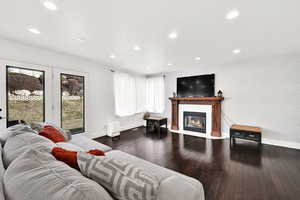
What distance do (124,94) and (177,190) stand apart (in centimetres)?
432

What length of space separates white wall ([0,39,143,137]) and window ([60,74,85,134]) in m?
0.19

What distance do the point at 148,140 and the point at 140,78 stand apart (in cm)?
289

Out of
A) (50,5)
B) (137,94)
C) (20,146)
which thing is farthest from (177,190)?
(137,94)

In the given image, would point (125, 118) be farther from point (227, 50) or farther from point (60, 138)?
point (227, 50)

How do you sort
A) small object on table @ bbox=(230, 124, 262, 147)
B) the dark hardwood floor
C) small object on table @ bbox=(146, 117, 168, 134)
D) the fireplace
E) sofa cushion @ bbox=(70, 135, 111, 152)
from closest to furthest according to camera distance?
the dark hardwood floor → sofa cushion @ bbox=(70, 135, 111, 152) → small object on table @ bbox=(230, 124, 262, 147) → the fireplace → small object on table @ bbox=(146, 117, 168, 134)

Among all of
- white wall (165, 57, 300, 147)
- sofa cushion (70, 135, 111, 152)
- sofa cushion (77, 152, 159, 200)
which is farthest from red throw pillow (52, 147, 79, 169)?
white wall (165, 57, 300, 147)

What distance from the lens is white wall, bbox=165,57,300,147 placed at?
3.38 metres

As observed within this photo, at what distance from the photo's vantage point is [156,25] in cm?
205

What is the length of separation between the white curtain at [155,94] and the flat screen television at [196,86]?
78cm

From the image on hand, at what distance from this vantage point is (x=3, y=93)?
8.30 ft

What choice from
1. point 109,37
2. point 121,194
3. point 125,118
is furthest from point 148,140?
point 121,194

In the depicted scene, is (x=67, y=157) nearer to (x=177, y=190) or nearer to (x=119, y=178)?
(x=119, y=178)

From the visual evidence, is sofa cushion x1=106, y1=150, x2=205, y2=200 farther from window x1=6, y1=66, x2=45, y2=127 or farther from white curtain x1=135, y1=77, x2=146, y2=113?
white curtain x1=135, y1=77, x2=146, y2=113

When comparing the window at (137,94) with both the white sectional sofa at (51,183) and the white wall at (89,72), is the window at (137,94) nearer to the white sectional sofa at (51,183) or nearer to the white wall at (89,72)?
the white wall at (89,72)
